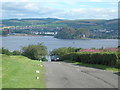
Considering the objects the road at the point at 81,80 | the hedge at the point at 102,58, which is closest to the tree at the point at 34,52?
the hedge at the point at 102,58

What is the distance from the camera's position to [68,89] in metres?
11.9

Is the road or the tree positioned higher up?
the road

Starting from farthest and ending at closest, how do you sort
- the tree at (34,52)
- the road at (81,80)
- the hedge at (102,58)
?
the tree at (34,52)
the hedge at (102,58)
the road at (81,80)

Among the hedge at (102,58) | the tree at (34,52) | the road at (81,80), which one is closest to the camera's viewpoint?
the road at (81,80)

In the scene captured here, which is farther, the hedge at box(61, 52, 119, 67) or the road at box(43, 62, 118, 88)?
the hedge at box(61, 52, 119, 67)

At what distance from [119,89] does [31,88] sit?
378cm

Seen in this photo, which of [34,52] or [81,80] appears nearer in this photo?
[81,80]

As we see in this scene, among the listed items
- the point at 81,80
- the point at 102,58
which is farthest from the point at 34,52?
the point at 81,80

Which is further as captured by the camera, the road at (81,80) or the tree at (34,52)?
the tree at (34,52)

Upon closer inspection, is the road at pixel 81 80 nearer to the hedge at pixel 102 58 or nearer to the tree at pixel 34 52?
the hedge at pixel 102 58

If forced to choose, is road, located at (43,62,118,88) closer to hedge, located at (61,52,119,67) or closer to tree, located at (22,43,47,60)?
hedge, located at (61,52,119,67)

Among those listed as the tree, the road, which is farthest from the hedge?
the tree

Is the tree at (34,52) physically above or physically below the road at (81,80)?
below

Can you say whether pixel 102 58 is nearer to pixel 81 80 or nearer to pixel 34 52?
pixel 81 80
